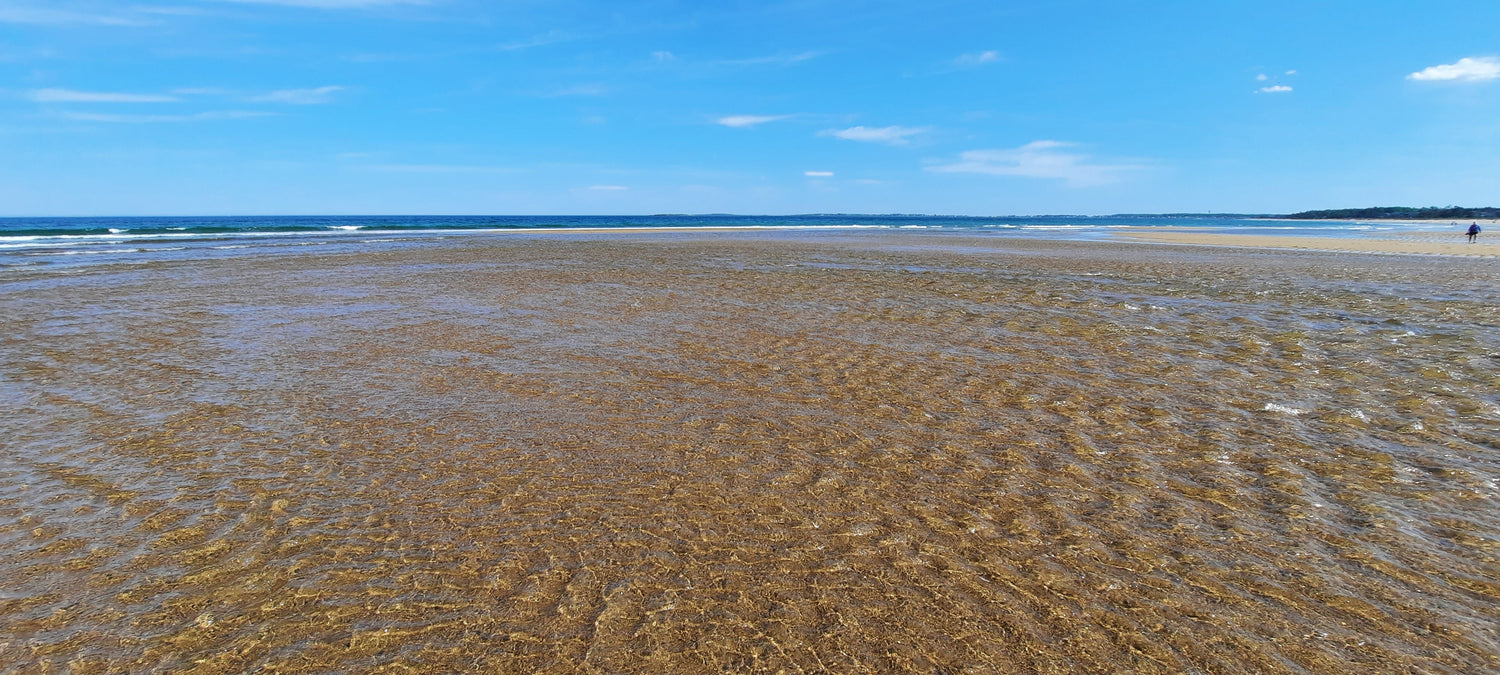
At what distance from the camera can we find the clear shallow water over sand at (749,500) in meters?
3.22

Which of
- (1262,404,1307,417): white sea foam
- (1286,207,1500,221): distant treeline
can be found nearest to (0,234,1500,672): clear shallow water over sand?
(1262,404,1307,417): white sea foam

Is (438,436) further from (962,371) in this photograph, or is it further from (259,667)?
(962,371)

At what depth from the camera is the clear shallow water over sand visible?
10.6 ft

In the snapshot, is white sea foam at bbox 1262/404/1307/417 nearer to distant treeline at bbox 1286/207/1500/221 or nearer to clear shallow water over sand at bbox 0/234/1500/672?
clear shallow water over sand at bbox 0/234/1500/672

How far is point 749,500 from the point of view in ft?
15.4

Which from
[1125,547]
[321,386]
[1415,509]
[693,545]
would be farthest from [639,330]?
[1415,509]

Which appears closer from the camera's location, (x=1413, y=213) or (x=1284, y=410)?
(x=1284, y=410)

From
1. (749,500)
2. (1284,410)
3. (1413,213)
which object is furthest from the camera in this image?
(1413,213)

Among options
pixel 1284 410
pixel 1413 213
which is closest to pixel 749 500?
pixel 1284 410

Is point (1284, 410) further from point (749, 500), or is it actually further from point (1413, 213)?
point (1413, 213)

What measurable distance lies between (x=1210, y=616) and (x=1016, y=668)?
1122 mm

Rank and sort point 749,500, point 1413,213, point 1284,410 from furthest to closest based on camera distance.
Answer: point 1413,213, point 1284,410, point 749,500

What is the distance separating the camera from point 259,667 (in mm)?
3012

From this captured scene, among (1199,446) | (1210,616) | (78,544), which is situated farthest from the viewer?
(1199,446)
